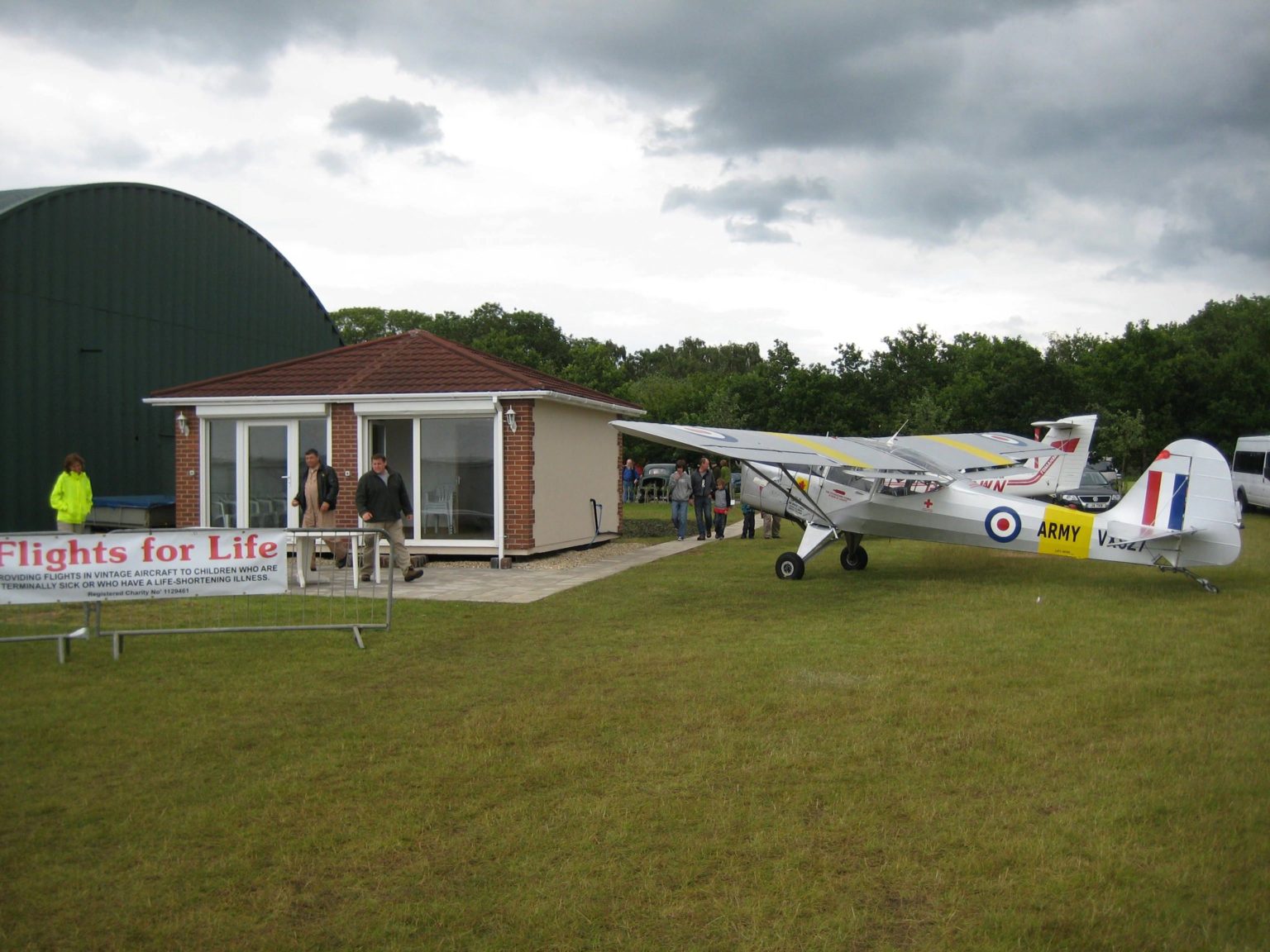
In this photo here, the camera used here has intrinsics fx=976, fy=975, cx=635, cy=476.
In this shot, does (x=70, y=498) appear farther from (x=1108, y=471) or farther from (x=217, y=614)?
(x=1108, y=471)

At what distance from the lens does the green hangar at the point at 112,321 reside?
17.4m

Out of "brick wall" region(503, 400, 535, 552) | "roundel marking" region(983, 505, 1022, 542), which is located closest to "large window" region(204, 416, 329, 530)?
"brick wall" region(503, 400, 535, 552)

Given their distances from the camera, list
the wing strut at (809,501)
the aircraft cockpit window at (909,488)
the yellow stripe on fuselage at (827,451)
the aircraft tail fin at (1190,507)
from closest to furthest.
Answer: the aircraft tail fin at (1190,507), the yellow stripe on fuselage at (827,451), the aircraft cockpit window at (909,488), the wing strut at (809,501)

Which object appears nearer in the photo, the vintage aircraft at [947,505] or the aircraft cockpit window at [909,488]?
the vintage aircraft at [947,505]

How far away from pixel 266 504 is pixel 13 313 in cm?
617

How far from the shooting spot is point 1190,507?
1077 centimetres

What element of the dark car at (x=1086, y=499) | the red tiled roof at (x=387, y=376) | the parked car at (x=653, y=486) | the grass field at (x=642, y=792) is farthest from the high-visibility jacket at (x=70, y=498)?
the parked car at (x=653, y=486)

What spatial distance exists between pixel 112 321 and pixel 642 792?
18555 millimetres

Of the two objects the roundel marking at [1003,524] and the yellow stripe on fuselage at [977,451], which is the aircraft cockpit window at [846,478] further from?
the yellow stripe on fuselage at [977,451]

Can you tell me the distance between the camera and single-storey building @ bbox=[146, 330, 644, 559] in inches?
593

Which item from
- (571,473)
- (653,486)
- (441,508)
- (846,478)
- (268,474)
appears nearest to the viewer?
(846,478)

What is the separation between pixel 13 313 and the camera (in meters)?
17.3

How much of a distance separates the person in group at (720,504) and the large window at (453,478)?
21.9 ft

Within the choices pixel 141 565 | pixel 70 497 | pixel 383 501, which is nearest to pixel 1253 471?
pixel 383 501
